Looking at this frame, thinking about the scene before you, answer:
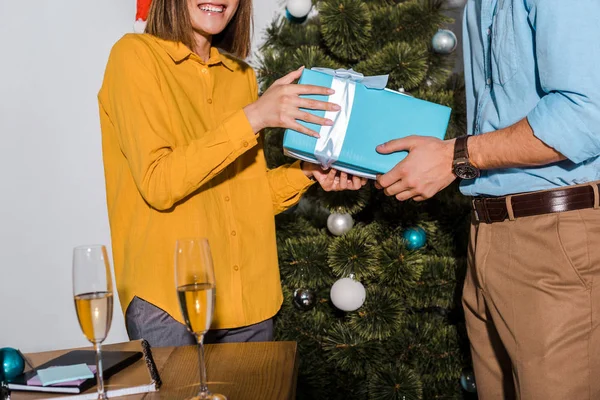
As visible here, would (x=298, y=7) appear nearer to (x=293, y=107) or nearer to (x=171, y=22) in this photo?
(x=171, y=22)

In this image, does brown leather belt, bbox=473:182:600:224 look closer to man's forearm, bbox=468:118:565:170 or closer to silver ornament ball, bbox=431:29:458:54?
man's forearm, bbox=468:118:565:170

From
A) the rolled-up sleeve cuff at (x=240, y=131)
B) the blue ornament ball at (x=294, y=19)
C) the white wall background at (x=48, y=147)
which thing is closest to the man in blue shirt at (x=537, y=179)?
the rolled-up sleeve cuff at (x=240, y=131)

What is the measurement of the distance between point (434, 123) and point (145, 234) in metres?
0.67

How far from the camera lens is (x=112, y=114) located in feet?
4.78

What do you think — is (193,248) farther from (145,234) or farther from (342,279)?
(342,279)

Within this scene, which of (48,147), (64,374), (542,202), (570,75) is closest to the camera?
(64,374)

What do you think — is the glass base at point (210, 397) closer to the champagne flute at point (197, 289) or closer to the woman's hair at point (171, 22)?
the champagne flute at point (197, 289)

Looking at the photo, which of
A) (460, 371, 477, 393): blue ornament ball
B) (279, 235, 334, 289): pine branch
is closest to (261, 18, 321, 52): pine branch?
(279, 235, 334, 289): pine branch

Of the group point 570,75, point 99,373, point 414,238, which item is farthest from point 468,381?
point 99,373

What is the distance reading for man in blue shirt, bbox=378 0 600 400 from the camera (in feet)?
4.02

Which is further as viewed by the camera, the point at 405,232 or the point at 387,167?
the point at 405,232

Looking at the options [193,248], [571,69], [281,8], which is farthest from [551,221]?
[281,8]

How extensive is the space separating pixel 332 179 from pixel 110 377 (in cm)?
79

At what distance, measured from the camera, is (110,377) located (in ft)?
3.50
